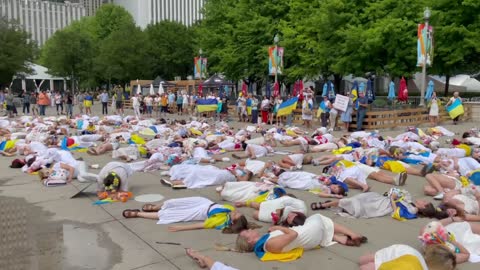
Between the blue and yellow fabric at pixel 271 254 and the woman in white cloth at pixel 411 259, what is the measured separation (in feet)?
2.66

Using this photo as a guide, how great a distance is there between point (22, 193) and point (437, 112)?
59.0 feet

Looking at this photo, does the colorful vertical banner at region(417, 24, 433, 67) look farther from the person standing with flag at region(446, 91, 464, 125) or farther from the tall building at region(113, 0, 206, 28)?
the tall building at region(113, 0, 206, 28)

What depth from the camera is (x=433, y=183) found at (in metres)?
8.30

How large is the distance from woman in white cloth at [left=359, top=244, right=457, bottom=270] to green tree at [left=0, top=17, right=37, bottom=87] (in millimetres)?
52218

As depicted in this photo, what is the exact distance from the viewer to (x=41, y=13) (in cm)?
12131

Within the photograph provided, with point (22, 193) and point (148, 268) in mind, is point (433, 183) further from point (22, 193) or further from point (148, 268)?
point (22, 193)

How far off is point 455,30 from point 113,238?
24188 mm

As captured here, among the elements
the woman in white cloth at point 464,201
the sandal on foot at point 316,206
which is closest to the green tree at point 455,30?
the woman in white cloth at point 464,201

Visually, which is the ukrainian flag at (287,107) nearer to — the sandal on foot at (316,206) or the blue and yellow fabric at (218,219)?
the sandal on foot at (316,206)

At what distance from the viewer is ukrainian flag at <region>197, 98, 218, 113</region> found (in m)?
25.1

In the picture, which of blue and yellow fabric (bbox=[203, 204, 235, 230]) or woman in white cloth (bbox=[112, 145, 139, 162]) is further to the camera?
woman in white cloth (bbox=[112, 145, 139, 162])

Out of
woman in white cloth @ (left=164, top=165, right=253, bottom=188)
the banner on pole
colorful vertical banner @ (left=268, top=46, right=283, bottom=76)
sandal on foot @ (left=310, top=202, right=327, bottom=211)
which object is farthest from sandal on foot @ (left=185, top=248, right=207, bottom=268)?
colorful vertical banner @ (left=268, top=46, right=283, bottom=76)

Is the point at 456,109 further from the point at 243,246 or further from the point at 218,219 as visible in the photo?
the point at 243,246

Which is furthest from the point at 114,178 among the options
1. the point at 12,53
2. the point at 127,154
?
the point at 12,53
